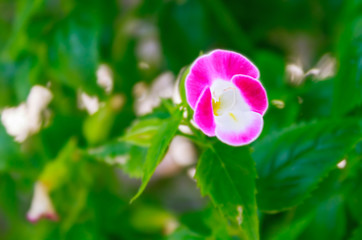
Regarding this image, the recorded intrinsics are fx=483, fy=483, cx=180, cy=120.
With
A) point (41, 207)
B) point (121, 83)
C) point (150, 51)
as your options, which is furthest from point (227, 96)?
point (150, 51)

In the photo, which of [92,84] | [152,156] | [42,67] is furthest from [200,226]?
[42,67]

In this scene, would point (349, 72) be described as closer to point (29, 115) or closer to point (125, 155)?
point (125, 155)

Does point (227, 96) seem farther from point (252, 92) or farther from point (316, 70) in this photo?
point (316, 70)

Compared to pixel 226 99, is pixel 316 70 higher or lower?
lower

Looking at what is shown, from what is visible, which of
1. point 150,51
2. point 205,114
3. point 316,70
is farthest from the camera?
point 150,51

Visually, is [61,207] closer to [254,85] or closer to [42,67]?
[42,67]

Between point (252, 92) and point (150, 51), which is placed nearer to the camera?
point (252, 92)

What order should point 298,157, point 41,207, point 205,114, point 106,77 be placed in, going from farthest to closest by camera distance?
point 106,77 → point 41,207 → point 298,157 → point 205,114

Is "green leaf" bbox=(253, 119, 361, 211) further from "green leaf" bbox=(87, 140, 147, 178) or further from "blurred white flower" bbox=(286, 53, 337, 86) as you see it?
"blurred white flower" bbox=(286, 53, 337, 86)
